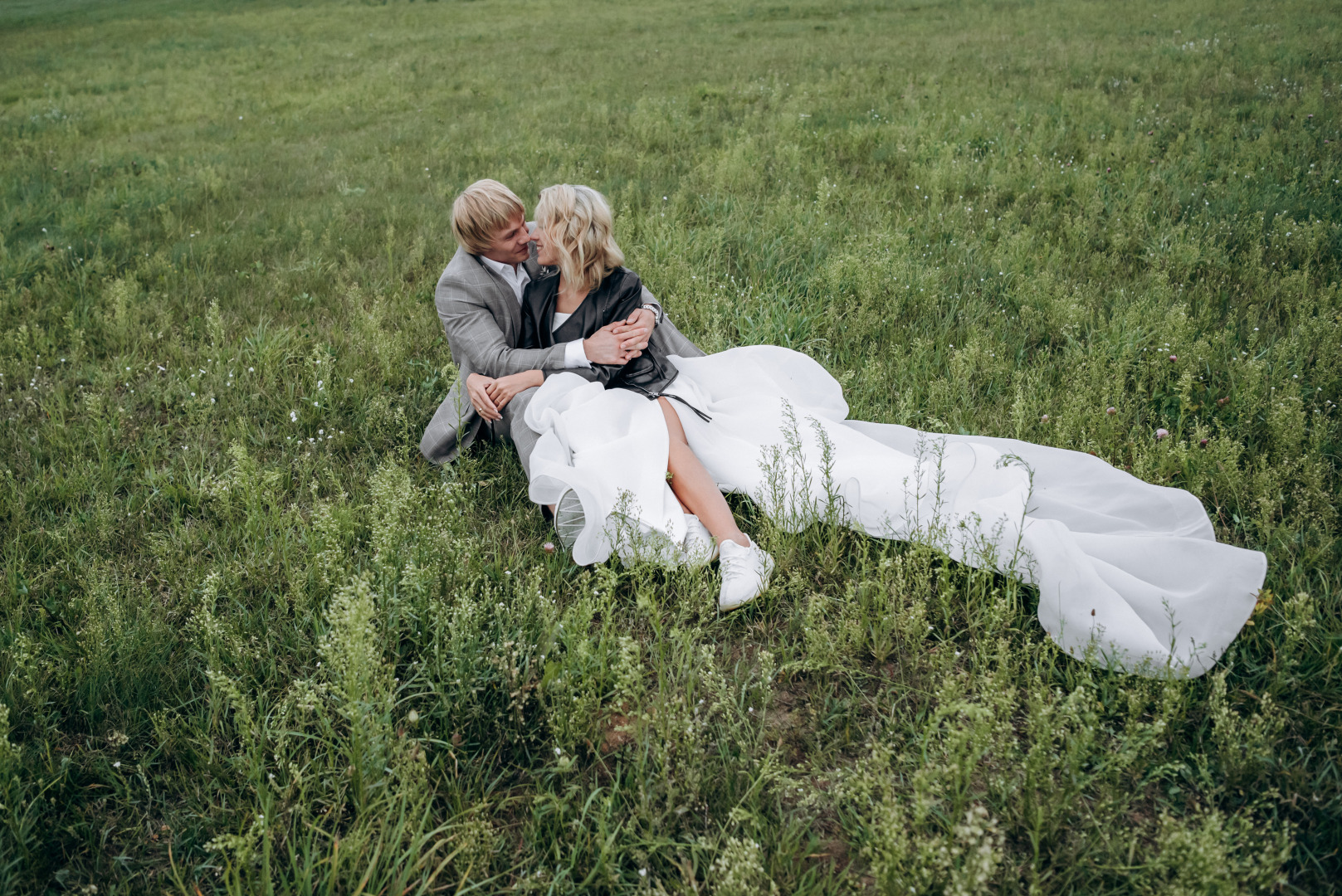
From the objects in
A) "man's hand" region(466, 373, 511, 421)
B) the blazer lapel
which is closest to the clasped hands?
"man's hand" region(466, 373, 511, 421)

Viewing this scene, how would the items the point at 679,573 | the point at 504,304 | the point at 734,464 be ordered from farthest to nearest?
the point at 504,304
the point at 734,464
the point at 679,573

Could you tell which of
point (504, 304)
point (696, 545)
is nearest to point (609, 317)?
point (504, 304)

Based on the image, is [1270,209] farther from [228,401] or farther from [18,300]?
[18,300]

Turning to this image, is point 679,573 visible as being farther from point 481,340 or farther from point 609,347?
point 481,340

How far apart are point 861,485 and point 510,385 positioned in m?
1.89

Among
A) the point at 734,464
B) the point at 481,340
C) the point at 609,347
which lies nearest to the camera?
the point at 734,464

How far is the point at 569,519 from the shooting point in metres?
3.74

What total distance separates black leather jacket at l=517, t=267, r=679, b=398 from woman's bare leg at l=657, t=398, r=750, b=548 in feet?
1.51

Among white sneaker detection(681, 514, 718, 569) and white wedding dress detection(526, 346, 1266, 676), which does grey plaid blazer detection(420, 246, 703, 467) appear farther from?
white sneaker detection(681, 514, 718, 569)

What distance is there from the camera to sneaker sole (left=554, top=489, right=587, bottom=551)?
146 inches

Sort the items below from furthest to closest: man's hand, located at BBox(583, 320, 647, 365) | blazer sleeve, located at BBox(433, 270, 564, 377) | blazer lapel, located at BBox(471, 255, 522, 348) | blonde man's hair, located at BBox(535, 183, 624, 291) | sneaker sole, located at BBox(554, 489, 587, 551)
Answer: blazer lapel, located at BBox(471, 255, 522, 348) → blazer sleeve, located at BBox(433, 270, 564, 377) → man's hand, located at BBox(583, 320, 647, 365) → blonde man's hair, located at BBox(535, 183, 624, 291) → sneaker sole, located at BBox(554, 489, 587, 551)

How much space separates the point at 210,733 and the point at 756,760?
1.94 metres

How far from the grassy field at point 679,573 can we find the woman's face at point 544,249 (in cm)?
114

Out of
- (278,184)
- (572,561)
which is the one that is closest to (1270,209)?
(572,561)
